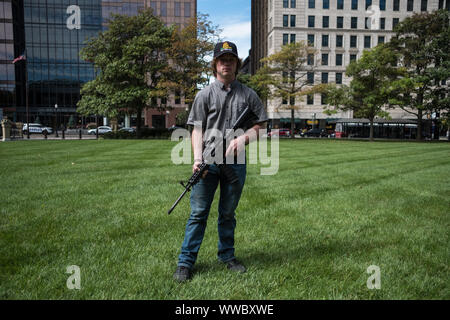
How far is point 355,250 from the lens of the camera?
13.5 ft

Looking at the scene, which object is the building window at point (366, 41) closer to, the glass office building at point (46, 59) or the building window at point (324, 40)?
the building window at point (324, 40)

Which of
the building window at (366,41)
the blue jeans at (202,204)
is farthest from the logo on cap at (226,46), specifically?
the building window at (366,41)

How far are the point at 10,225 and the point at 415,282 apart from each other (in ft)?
18.3

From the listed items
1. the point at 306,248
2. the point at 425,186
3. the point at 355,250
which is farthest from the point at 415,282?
the point at 425,186

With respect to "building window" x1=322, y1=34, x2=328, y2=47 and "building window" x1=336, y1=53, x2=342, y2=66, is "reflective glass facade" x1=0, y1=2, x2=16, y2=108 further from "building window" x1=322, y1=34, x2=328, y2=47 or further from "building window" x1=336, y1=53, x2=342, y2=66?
"building window" x1=336, y1=53, x2=342, y2=66

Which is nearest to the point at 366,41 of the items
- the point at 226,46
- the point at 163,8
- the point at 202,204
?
the point at 163,8

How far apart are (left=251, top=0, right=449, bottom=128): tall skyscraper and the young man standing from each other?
53.9 meters

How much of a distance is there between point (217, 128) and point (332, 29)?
203ft

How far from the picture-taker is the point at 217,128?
3486 millimetres

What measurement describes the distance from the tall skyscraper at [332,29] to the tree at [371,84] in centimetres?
1875

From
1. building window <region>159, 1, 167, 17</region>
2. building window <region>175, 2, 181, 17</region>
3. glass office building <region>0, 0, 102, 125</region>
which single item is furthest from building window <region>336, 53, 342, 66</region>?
glass office building <region>0, 0, 102, 125</region>

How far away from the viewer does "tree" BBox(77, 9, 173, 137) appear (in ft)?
104

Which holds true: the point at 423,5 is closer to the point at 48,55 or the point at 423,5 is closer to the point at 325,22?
the point at 325,22

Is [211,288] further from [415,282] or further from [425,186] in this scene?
[425,186]
